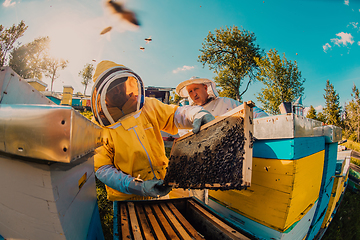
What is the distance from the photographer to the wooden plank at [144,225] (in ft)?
4.03

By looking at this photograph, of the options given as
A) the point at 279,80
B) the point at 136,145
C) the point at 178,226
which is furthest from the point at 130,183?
the point at 279,80

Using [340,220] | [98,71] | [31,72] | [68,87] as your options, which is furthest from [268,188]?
[31,72]

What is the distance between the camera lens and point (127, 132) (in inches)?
68.4

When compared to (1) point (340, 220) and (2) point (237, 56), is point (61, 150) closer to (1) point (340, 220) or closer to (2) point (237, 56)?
(1) point (340, 220)

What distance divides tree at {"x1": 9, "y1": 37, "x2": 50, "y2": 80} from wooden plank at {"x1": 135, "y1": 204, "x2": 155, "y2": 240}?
3192 centimetres

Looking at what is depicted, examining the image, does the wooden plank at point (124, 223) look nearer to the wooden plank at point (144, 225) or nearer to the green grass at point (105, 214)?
the wooden plank at point (144, 225)

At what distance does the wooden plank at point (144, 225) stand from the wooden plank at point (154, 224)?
0.12 ft

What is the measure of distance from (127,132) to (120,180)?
0.49 m

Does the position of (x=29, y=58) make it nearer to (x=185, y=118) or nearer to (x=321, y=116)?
(x=185, y=118)

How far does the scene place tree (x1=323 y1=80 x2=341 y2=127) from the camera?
30.3 m

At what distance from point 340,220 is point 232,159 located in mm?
4232

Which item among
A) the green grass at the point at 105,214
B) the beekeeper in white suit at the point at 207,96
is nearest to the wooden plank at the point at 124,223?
the green grass at the point at 105,214

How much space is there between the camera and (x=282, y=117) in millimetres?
1375

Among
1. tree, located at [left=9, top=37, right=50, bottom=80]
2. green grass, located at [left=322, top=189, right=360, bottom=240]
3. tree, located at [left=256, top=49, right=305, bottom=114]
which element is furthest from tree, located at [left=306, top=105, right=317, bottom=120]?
tree, located at [left=9, top=37, right=50, bottom=80]
